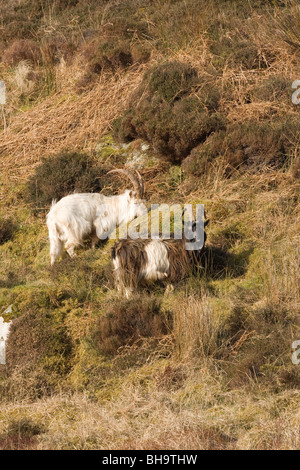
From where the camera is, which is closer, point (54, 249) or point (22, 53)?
point (54, 249)

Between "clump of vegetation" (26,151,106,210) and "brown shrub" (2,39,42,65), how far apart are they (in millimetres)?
5284

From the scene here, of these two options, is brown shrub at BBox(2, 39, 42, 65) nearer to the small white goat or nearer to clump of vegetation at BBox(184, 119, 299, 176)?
clump of vegetation at BBox(184, 119, 299, 176)

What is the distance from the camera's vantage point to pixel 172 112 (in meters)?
12.0

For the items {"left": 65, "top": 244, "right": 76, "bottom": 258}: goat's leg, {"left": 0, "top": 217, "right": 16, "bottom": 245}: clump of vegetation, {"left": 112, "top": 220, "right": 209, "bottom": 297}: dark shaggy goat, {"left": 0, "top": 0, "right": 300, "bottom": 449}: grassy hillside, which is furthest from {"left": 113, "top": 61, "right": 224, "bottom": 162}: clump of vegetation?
{"left": 112, "top": 220, "right": 209, "bottom": 297}: dark shaggy goat

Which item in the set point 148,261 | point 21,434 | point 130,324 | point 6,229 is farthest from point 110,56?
point 21,434

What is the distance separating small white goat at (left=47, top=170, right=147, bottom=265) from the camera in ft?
32.7

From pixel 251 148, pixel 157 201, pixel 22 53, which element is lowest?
pixel 157 201

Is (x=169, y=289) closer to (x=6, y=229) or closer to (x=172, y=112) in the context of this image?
(x=6, y=229)

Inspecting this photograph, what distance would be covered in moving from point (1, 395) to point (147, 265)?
2524mm

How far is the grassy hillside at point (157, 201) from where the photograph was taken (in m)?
6.48

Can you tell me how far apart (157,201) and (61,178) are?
6.53 feet

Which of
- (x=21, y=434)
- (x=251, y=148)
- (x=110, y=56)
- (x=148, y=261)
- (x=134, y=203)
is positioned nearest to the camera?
(x=21, y=434)

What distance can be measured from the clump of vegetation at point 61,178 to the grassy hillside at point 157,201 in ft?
0.13
